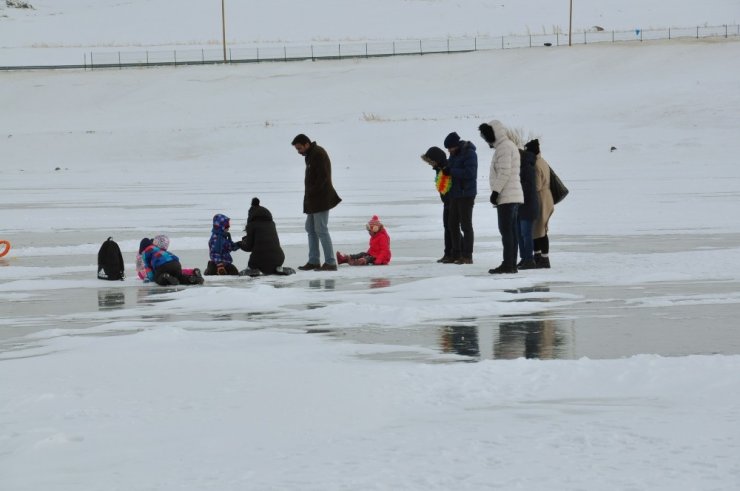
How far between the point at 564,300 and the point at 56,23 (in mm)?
100612

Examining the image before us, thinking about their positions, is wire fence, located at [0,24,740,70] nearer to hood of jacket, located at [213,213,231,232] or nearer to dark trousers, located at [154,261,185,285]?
hood of jacket, located at [213,213,231,232]

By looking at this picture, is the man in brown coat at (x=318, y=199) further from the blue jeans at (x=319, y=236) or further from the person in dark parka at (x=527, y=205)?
the person in dark parka at (x=527, y=205)

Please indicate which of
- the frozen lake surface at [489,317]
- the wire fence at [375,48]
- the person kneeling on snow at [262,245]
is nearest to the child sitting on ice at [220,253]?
the person kneeling on snow at [262,245]

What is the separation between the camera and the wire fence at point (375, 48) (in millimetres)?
83000

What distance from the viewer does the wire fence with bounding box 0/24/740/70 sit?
83.0m

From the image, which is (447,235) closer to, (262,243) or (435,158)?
(435,158)

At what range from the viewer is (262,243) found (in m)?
13.5

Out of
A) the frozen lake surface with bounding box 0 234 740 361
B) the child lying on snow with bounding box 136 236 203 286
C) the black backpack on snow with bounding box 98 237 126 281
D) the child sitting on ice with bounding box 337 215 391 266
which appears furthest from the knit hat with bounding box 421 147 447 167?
the black backpack on snow with bounding box 98 237 126 281

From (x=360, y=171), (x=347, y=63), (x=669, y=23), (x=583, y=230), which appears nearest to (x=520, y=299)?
(x=583, y=230)

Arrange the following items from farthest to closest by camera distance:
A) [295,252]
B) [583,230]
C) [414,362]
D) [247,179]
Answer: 1. [247,179]
2. [583,230]
3. [295,252]
4. [414,362]

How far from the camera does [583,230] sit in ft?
61.2

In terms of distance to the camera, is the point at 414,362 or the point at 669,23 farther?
the point at 669,23

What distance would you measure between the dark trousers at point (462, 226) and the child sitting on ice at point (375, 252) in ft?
2.59

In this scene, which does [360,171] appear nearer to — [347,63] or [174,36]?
[347,63]
